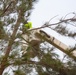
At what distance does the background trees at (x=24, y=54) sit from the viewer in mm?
2166

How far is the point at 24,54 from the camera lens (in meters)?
2.21

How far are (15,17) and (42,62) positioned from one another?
0.46 metres

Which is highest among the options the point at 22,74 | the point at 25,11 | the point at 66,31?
the point at 25,11

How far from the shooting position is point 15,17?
2.32 meters

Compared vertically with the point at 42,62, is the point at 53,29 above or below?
above

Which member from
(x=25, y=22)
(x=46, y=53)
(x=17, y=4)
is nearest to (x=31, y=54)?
(x=46, y=53)

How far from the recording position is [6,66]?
85.7 inches

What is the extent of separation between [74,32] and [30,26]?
1.26ft

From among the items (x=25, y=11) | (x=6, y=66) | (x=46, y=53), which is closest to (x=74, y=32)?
(x=46, y=53)

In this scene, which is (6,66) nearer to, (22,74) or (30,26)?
(22,74)

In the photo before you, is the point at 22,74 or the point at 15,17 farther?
the point at 15,17

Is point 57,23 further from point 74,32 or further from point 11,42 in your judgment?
point 11,42

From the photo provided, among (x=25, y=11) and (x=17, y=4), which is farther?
(x=17, y=4)

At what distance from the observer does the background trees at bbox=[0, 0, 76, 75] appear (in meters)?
2.17
